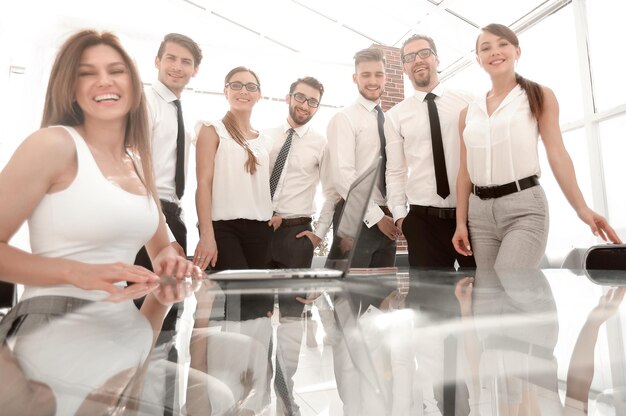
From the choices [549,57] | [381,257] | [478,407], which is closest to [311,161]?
[381,257]

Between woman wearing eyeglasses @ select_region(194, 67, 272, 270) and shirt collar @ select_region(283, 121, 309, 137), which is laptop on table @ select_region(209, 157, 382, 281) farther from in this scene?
shirt collar @ select_region(283, 121, 309, 137)

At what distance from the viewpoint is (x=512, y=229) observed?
1615 mm

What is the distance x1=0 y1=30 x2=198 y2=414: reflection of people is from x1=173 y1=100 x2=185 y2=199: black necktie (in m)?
0.70

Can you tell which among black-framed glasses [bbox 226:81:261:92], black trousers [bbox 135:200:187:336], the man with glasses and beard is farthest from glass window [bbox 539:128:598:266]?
black trousers [bbox 135:200:187:336]

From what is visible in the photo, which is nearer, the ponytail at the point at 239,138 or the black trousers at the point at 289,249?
the ponytail at the point at 239,138

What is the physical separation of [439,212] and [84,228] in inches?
58.4

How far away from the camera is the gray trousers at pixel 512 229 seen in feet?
5.15

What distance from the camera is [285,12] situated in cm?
663

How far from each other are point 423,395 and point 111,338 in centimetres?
28

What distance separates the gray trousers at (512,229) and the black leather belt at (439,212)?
261mm

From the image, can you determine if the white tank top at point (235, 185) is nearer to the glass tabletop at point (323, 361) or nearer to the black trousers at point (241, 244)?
the black trousers at point (241, 244)

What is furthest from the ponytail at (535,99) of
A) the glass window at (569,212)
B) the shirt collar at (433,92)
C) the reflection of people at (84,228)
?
the glass window at (569,212)

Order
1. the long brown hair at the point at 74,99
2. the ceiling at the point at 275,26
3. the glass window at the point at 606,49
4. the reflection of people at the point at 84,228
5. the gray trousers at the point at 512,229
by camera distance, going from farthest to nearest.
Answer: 1. the ceiling at the point at 275,26
2. the glass window at the point at 606,49
3. the gray trousers at the point at 512,229
4. the long brown hair at the point at 74,99
5. the reflection of people at the point at 84,228

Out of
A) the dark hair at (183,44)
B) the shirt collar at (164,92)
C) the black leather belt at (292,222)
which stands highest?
the dark hair at (183,44)
